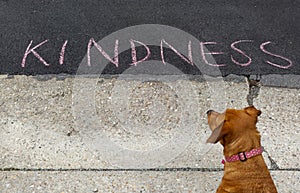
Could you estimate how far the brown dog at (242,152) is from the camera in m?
2.97

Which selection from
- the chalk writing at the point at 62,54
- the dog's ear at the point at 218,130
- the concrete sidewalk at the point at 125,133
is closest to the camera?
the dog's ear at the point at 218,130

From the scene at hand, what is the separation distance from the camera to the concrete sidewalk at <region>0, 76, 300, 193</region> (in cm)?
384

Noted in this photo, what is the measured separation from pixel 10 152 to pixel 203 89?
2010 mm

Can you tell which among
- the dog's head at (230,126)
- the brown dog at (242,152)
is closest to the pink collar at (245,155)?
the brown dog at (242,152)

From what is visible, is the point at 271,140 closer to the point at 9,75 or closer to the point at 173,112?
the point at 173,112

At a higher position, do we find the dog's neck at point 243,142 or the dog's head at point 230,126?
the dog's head at point 230,126

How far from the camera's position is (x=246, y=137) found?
3.00 metres

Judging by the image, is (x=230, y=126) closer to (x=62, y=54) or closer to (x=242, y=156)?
(x=242, y=156)

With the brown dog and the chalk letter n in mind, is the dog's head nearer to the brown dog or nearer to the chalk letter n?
the brown dog

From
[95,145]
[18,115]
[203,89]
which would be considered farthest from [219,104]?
[18,115]

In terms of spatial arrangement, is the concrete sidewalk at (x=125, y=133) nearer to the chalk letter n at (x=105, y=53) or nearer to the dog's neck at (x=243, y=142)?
the chalk letter n at (x=105, y=53)

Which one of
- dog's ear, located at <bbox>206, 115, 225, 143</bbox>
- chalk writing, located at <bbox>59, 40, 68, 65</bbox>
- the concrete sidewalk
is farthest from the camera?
chalk writing, located at <bbox>59, 40, 68, 65</bbox>

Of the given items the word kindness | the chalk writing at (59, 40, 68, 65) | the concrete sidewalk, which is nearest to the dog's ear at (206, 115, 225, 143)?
the concrete sidewalk

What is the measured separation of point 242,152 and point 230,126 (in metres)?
0.19
